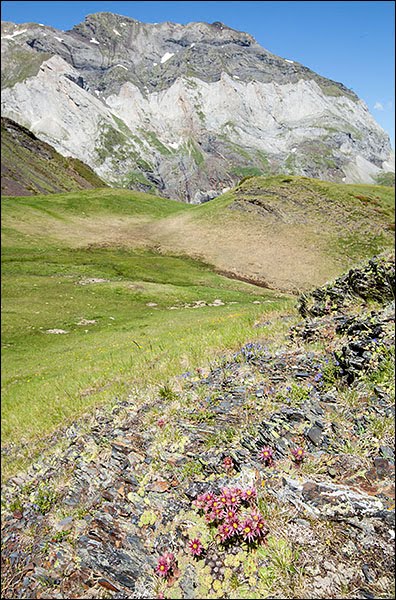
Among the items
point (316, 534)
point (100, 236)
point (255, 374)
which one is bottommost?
point (316, 534)

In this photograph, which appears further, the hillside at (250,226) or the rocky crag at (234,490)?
the hillside at (250,226)

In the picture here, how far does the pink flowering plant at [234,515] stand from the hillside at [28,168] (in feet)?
421

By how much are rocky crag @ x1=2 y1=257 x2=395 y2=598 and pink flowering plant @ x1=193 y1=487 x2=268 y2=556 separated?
0.08 feet

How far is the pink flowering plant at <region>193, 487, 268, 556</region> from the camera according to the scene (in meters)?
4.73

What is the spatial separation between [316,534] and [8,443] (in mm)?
12083

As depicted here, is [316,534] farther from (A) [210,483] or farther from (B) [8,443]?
(B) [8,443]

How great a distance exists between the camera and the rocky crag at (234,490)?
174 inches

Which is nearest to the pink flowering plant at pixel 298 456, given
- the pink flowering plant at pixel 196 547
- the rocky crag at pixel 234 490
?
the rocky crag at pixel 234 490

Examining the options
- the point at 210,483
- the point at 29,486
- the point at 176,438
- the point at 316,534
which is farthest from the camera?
the point at 29,486

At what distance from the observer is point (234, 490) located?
533 centimetres

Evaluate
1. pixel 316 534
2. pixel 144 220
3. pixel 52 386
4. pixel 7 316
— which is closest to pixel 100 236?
pixel 144 220

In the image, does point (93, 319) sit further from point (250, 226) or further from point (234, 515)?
point (250, 226)

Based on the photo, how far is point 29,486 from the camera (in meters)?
8.25

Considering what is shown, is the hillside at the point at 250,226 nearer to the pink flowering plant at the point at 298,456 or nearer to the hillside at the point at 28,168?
the hillside at the point at 28,168
